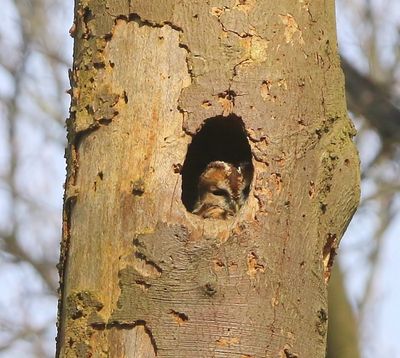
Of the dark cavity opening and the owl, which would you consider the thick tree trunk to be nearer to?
the dark cavity opening

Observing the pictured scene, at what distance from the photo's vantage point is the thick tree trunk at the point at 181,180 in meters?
1.86

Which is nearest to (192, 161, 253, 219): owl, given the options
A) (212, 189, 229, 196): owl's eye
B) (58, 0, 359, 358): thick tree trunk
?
(212, 189, 229, 196): owl's eye

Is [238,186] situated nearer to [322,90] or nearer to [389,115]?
[322,90]

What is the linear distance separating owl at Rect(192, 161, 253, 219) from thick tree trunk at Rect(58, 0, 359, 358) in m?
0.17

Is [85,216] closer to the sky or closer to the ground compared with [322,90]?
closer to the ground

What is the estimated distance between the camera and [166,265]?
1.87m

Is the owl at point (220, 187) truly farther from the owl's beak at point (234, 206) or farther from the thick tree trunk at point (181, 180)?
the thick tree trunk at point (181, 180)

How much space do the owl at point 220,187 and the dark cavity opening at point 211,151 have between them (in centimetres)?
2

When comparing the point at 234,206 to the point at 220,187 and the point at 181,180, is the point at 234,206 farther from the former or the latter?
the point at 181,180

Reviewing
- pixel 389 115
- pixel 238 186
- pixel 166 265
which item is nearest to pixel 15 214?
pixel 389 115

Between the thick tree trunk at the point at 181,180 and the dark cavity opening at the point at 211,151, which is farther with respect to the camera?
the dark cavity opening at the point at 211,151

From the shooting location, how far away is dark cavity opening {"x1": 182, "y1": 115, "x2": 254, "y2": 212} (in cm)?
210

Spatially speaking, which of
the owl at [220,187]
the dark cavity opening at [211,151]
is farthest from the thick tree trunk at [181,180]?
the owl at [220,187]

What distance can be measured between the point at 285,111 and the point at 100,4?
1.58ft
